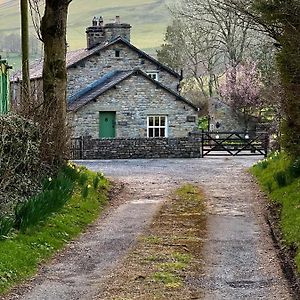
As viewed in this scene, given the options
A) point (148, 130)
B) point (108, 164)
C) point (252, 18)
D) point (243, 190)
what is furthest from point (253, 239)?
point (148, 130)

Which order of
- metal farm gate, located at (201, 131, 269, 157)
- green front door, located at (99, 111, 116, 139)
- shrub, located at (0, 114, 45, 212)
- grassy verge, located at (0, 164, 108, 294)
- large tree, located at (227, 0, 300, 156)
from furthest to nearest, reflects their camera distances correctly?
green front door, located at (99, 111, 116, 139)
metal farm gate, located at (201, 131, 269, 157)
large tree, located at (227, 0, 300, 156)
shrub, located at (0, 114, 45, 212)
grassy verge, located at (0, 164, 108, 294)

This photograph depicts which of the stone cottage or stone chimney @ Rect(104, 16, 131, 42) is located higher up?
stone chimney @ Rect(104, 16, 131, 42)

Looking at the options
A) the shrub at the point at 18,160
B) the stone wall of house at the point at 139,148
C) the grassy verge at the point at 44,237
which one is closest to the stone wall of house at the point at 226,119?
the stone wall of house at the point at 139,148

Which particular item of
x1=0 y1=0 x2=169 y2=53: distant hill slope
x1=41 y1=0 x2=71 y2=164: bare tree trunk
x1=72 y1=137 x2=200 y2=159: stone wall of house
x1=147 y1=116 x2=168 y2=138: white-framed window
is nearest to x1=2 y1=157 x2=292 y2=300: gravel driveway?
x1=41 y1=0 x2=71 y2=164: bare tree trunk

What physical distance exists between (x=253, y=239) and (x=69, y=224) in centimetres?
365

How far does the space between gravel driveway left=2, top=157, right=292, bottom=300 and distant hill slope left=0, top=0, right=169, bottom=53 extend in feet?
348

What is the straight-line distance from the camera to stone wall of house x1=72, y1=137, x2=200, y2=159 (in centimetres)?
3709

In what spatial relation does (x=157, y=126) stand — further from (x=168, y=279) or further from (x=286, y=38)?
(x=168, y=279)

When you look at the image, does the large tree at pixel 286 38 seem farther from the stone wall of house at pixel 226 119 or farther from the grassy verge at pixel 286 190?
the stone wall of house at pixel 226 119

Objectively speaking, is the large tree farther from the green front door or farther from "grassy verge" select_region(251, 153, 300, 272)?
the green front door

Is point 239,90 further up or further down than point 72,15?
further down

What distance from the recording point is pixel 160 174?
1096 inches

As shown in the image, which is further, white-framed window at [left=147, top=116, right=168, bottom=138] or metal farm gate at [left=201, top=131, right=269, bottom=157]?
white-framed window at [left=147, top=116, right=168, bottom=138]

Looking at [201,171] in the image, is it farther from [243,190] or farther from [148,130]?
[148,130]
